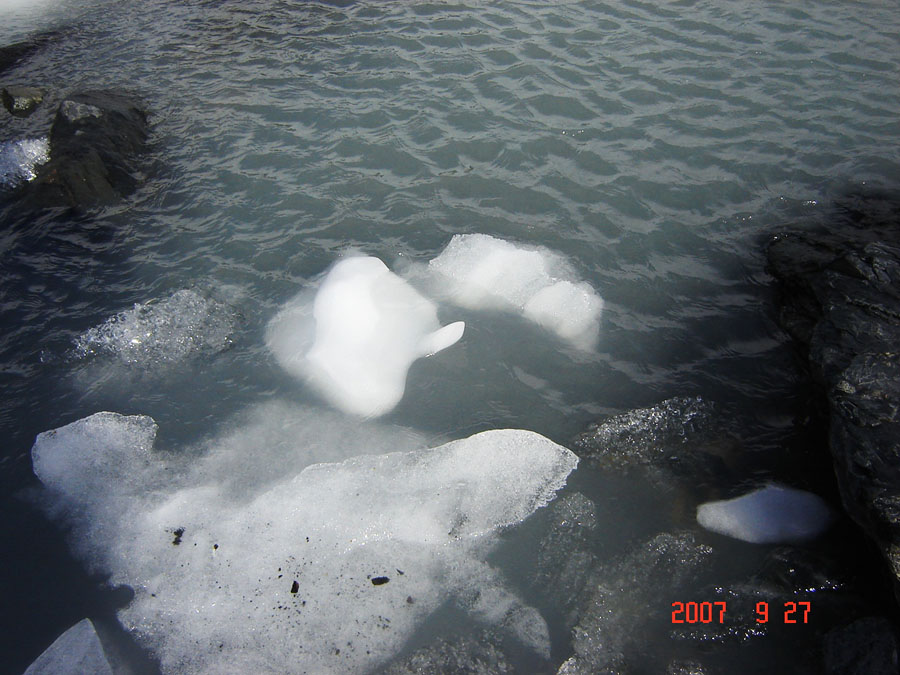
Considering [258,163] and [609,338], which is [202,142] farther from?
[609,338]

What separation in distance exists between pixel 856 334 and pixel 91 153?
7.26 m

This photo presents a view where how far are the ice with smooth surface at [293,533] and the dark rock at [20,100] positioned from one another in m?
5.54

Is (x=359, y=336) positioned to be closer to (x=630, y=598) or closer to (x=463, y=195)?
(x=463, y=195)

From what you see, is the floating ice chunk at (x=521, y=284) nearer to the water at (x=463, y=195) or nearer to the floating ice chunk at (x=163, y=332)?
the water at (x=463, y=195)

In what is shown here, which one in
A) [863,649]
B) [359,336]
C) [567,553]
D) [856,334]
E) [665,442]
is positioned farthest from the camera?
[359,336]

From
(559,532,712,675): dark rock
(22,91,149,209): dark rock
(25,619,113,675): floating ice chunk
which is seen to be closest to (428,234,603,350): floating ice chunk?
(559,532,712,675): dark rock

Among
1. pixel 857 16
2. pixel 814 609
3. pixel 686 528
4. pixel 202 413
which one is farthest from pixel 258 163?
pixel 857 16

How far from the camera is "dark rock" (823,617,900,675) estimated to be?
2916 mm

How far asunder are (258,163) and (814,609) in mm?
6340

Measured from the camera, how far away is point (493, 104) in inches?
296
